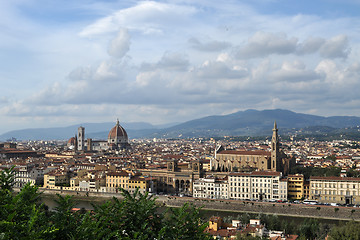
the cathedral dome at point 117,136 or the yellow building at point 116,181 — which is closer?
the yellow building at point 116,181

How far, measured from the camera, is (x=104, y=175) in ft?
168

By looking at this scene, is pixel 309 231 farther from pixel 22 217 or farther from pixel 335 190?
pixel 22 217

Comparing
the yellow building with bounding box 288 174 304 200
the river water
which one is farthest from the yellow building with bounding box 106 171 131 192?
the yellow building with bounding box 288 174 304 200

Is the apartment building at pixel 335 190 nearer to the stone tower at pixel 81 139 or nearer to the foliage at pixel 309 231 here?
the foliage at pixel 309 231

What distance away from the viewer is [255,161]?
5838 centimetres

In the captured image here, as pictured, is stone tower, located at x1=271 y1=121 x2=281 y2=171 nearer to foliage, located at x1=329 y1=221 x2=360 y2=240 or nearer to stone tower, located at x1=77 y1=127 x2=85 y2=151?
foliage, located at x1=329 y1=221 x2=360 y2=240

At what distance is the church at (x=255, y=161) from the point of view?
54.5 meters

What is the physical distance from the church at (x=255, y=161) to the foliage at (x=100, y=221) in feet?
146

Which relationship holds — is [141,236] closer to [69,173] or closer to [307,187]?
[307,187]

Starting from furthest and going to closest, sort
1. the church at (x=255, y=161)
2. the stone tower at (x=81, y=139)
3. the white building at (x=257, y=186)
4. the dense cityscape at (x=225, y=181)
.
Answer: the stone tower at (x=81, y=139) < the church at (x=255, y=161) < the white building at (x=257, y=186) < the dense cityscape at (x=225, y=181)

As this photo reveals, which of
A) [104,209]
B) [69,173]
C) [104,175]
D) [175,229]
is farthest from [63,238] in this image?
[69,173]

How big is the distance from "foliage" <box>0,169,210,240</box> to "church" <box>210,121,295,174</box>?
4464 cm

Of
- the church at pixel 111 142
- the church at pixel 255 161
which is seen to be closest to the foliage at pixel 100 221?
the church at pixel 255 161

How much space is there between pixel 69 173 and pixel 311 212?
29360 millimetres
